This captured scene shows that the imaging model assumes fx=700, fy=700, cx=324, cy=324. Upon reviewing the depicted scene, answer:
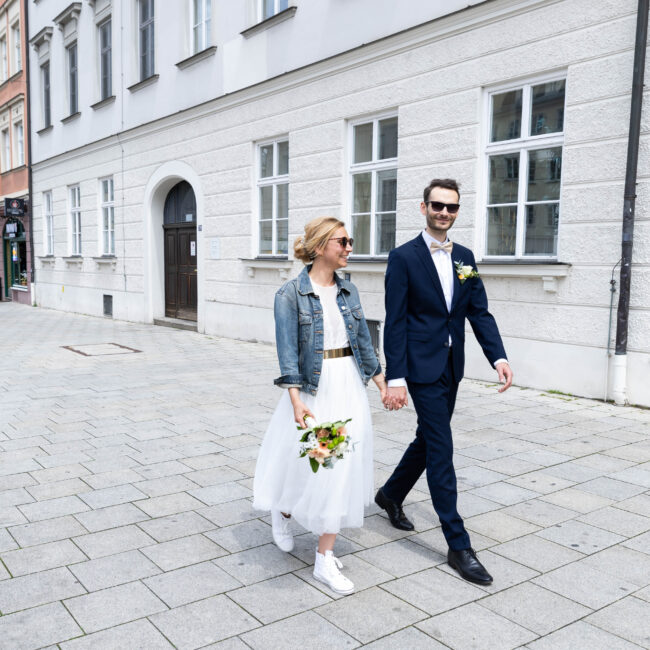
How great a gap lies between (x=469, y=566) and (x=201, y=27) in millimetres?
12469

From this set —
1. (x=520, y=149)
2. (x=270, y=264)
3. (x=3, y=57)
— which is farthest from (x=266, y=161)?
(x=3, y=57)

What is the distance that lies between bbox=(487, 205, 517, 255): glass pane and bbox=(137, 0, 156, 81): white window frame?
9523 mm

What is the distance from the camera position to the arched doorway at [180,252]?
1453 centimetres

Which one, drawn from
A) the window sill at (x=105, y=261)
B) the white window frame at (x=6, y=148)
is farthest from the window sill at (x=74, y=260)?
the white window frame at (x=6, y=148)

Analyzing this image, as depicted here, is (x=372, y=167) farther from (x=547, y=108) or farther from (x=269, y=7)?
(x=269, y=7)

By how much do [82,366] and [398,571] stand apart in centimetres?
740

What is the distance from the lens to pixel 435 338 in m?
3.42

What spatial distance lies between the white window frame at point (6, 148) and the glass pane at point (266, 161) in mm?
15556

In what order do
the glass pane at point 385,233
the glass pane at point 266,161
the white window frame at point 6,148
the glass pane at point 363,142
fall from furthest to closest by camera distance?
the white window frame at point 6,148 → the glass pane at point 266,161 → the glass pane at point 363,142 → the glass pane at point 385,233

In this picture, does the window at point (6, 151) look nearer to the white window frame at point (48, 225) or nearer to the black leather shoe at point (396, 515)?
the white window frame at point (48, 225)

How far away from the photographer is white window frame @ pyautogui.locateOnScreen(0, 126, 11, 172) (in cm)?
2411

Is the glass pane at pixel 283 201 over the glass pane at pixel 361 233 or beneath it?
over

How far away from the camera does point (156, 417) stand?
21.5ft

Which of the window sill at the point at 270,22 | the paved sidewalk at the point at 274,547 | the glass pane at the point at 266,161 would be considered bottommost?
the paved sidewalk at the point at 274,547
